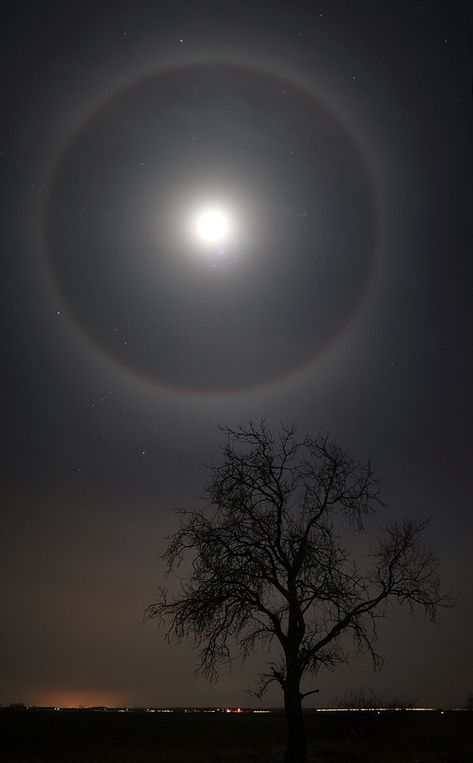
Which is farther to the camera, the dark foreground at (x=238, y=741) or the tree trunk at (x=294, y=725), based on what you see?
the dark foreground at (x=238, y=741)

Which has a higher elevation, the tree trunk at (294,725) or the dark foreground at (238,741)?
the tree trunk at (294,725)

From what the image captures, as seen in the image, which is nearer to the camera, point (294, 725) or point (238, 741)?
point (294, 725)

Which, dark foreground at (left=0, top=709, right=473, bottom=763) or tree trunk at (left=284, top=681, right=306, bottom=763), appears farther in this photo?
dark foreground at (left=0, top=709, right=473, bottom=763)

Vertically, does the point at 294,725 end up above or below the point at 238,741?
above

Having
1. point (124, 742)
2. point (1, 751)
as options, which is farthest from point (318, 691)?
point (124, 742)

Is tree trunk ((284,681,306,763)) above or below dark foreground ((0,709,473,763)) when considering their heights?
above
